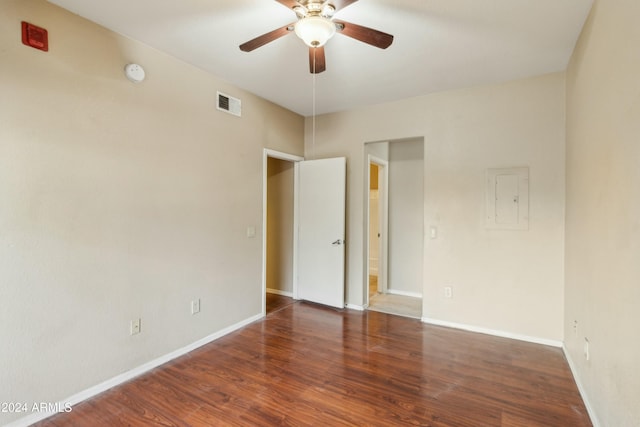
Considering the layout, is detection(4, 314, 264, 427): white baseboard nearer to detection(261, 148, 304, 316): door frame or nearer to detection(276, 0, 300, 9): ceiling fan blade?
detection(261, 148, 304, 316): door frame

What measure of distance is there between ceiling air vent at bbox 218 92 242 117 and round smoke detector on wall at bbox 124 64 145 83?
79 centimetres

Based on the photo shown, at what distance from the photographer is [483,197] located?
328 centimetres

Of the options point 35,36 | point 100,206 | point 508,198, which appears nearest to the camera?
point 35,36

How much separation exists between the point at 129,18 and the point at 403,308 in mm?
4090

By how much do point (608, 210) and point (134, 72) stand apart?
3288 mm

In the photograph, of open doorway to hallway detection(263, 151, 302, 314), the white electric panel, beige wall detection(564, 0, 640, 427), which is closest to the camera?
beige wall detection(564, 0, 640, 427)

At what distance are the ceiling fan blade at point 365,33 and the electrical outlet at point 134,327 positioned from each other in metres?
2.61

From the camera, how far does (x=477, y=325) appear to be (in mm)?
3326

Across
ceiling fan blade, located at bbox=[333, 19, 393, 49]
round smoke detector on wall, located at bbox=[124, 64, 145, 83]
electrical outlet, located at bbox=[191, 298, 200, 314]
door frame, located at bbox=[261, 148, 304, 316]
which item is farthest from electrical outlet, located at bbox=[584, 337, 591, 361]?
round smoke detector on wall, located at bbox=[124, 64, 145, 83]

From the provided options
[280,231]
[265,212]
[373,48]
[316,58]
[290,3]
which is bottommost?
[280,231]

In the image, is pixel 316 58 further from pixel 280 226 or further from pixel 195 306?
pixel 280 226

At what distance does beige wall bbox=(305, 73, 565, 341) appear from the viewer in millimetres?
2980

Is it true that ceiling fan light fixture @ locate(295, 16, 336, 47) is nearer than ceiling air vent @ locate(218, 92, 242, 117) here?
Yes

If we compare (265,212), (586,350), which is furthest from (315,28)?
(586,350)
